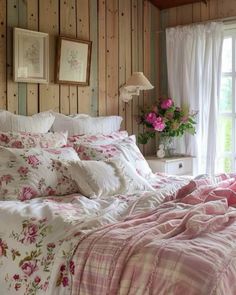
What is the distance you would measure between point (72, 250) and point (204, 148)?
8.49ft

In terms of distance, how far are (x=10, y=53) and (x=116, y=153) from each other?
3.47ft

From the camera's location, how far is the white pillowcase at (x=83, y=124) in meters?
3.05

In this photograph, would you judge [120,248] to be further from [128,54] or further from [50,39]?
[128,54]

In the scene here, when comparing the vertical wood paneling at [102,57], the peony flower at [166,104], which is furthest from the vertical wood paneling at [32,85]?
the peony flower at [166,104]

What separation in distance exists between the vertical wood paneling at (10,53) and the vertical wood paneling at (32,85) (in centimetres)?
11

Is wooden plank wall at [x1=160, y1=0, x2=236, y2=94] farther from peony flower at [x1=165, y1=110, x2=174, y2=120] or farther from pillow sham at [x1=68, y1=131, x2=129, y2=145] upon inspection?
pillow sham at [x1=68, y1=131, x2=129, y2=145]

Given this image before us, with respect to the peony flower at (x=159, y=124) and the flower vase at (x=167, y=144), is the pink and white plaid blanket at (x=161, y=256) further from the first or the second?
the flower vase at (x=167, y=144)

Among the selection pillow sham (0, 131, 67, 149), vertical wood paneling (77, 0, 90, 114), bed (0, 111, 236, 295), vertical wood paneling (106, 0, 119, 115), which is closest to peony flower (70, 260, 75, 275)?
bed (0, 111, 236, 295)

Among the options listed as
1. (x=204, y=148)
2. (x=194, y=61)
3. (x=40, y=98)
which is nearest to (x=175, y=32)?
(x=194, y=61)

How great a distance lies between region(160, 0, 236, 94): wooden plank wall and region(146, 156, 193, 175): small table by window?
2.69 ft

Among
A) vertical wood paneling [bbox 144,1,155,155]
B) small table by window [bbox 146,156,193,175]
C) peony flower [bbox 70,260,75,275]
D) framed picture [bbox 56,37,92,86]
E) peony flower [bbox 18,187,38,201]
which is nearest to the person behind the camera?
peony flower [bbox 70,260,75,275]

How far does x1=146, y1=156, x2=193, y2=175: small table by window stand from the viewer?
141 inches

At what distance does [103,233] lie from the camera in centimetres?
151

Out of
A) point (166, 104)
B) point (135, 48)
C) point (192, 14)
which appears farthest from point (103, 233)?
point (192, 14)
